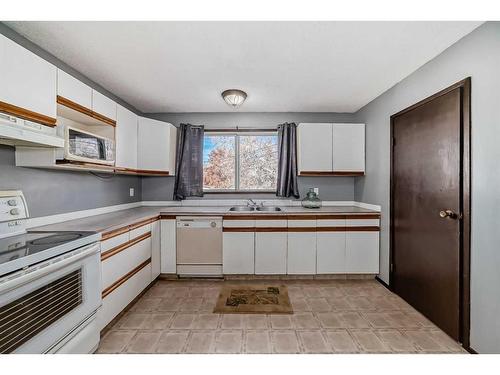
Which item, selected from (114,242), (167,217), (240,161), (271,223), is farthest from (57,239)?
(240,161)

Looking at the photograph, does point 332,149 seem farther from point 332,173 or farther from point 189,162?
point 189,162

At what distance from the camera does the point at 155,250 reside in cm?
294

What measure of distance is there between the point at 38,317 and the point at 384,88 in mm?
3586

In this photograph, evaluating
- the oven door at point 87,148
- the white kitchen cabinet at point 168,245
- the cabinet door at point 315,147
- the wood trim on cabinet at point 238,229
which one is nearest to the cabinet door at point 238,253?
the wood trim on cabinet at point 238,229

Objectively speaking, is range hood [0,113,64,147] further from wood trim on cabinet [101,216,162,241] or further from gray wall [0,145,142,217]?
wood trim on cabinet [101,216,162,241]

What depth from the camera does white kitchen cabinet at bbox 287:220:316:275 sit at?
3.05m

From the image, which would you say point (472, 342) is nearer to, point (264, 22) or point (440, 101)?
point (440, 101)

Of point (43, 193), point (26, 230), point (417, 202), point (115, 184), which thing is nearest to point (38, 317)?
point (26, 230)

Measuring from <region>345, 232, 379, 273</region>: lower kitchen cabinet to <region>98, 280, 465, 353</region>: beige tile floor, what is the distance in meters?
0.34

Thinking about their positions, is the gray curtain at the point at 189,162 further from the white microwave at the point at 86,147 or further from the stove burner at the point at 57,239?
the stove burner at the point at 57,239

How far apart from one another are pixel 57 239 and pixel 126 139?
159 centimetres

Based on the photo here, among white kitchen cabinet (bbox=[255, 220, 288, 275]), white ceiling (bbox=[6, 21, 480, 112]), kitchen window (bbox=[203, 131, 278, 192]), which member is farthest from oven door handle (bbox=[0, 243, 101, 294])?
kitchen window (bbox=[203, 131, 278, 192])

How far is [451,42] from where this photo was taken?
191cm
